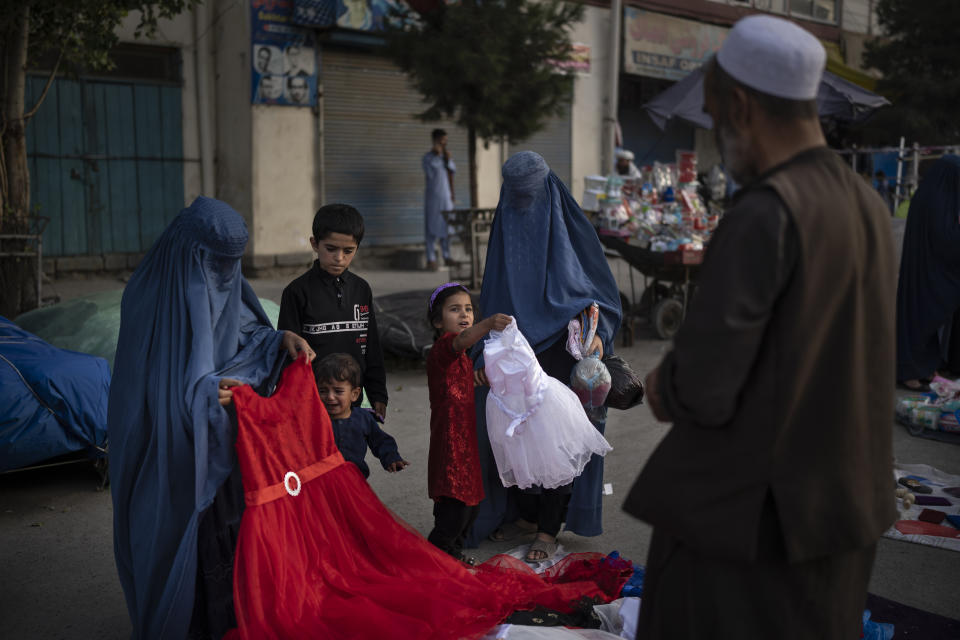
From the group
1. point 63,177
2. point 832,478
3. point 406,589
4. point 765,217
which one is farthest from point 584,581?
point 63,177

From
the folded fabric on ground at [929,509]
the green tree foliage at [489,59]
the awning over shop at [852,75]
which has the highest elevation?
the awning over shop at [852,75]

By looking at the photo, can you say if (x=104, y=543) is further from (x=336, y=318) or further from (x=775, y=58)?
(x=775, y=58)

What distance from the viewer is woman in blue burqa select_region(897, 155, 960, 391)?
→ 23.3ft

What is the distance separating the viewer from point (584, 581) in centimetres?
346

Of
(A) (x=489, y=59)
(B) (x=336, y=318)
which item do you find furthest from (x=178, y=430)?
(A) (x=489, y=59)

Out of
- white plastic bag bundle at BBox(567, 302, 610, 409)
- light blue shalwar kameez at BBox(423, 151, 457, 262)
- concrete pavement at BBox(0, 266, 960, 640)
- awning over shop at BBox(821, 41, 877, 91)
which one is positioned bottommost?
concrete pavement at BBox(0, 266, 960, 640)

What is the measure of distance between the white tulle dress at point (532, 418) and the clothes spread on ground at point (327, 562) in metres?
0.44

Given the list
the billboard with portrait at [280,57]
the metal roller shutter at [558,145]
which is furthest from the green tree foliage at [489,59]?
the metal roller shutter at [558,145]

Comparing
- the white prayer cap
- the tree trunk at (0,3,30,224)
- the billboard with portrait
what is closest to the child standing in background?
the white prayer cap

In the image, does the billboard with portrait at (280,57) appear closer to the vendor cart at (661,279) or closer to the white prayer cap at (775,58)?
the vendor cart at (661,279)

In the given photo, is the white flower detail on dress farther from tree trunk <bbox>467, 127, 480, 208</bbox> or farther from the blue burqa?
tree trunk <bbox>467, 127, 480, 208</bbox>

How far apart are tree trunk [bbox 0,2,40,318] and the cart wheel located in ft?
19.3

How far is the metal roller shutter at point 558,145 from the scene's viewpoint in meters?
15.7

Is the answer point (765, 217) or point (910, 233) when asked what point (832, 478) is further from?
point (910, 233)
